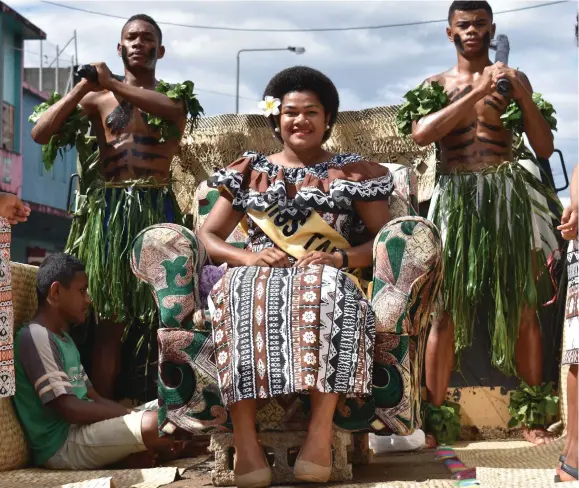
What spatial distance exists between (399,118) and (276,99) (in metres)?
1.04

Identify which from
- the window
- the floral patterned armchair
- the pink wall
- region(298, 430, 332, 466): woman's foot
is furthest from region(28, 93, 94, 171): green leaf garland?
the window

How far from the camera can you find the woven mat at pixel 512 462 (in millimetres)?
2826

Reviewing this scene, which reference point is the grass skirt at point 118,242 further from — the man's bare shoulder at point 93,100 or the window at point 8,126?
the window at point 8,126

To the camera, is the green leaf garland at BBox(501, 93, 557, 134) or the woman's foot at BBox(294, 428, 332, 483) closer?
the woman's foot at BBox(294, 428, 332, 483)

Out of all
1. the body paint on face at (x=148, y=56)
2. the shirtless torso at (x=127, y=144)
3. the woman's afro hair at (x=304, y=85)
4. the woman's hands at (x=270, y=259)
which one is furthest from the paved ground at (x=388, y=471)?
the body paint on face at (x=148, y=56)

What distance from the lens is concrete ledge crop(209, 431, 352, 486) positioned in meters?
3.08

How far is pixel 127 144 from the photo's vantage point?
4.53 meters

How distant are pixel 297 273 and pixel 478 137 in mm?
1607

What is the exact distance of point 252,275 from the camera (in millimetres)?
3072

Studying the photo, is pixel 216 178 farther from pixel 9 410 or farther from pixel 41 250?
pixel 41 250

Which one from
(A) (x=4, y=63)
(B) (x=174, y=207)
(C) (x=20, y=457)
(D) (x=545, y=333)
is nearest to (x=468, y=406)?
(D) (x=545, y=333)

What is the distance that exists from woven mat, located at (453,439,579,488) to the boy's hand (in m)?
1.57

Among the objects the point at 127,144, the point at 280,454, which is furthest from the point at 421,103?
the point at 280,454

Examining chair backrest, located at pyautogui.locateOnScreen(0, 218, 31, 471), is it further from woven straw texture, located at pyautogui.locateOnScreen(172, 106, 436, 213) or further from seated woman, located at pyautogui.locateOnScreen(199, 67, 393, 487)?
woven straw texture, located at pyautogui.locateOnScreen(172, 106, 436, 213)
